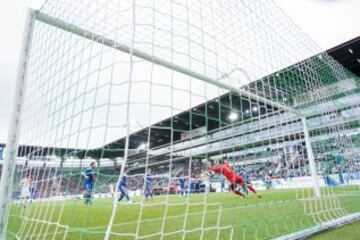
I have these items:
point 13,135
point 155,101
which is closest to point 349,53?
point 155,101

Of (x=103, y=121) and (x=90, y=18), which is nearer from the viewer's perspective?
(x=103, y=121)

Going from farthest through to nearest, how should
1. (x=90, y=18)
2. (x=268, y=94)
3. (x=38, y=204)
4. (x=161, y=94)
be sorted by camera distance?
(x=268, y=94), (x=38, y=204), (x=90, y=18), (x=161, y=94)

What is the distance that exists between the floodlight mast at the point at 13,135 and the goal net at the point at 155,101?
1 centimetres

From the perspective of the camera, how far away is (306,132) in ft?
19.4

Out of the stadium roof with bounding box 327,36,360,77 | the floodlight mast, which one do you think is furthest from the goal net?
the stadium roof with bounding box 327,36,360,77

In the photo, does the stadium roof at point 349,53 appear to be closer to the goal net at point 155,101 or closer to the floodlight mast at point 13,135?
the goal net at point 155,101

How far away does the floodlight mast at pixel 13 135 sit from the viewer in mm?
2803

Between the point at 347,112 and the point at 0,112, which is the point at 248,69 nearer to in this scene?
the point at 347,112

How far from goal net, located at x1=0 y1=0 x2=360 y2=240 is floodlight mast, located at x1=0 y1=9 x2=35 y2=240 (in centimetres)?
1

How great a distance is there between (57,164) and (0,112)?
154 cm

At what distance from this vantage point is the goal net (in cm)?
200

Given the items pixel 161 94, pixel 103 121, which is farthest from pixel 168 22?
pixel 103 121

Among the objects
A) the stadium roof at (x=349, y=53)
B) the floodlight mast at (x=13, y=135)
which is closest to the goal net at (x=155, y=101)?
the floodlight mast at (x=13, y=135)

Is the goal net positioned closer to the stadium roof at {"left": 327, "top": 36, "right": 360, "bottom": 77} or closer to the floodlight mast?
the floodlight mast
